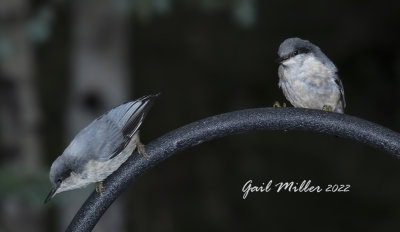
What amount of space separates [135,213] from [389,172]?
88.9 inches

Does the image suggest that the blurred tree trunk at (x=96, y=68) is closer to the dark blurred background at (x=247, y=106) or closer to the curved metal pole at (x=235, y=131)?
the dark blurred background at (x=247, y=106)

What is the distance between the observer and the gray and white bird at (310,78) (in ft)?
8.61

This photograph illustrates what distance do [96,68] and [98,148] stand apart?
229 centimetres

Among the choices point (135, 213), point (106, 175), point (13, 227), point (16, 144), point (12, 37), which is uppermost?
point (12, 37)

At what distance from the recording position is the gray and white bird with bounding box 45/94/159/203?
2248mm

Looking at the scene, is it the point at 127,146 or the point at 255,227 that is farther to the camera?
the point at 255,227

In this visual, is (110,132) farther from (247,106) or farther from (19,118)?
(247,106)

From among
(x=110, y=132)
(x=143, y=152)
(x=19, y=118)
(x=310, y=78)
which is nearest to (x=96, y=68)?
(x=19, y=118)

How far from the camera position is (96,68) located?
4.51m

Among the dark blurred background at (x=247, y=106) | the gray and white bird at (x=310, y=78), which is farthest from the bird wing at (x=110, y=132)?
the dark blurred background at (x=247, y=106)

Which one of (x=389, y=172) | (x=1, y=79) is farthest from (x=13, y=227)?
(x=389, y=172)

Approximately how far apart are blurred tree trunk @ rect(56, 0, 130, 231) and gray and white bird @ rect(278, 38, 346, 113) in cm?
197

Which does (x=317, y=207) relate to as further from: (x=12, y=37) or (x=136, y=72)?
(x=12, y=37)

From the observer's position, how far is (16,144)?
4422mm
